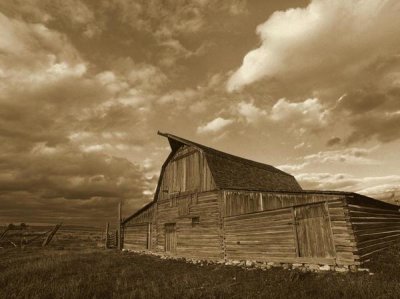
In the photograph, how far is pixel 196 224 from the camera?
19.5 m

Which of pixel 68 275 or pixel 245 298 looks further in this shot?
pixel 68 275

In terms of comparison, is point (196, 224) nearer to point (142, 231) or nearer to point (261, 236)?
point (261, 236)

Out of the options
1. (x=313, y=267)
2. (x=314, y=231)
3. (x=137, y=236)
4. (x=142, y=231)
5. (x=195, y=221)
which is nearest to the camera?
(x=313, y=267)

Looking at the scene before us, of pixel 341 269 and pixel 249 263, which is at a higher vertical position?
pixel 341 269

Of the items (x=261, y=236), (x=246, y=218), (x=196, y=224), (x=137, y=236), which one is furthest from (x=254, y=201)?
(x=137, y=236)

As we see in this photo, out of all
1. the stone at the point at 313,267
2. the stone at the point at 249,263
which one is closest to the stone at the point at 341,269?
the stone at the point at 313,267

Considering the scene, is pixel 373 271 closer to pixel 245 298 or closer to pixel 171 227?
pixel 245 298

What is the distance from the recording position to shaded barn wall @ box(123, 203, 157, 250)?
23964 mm

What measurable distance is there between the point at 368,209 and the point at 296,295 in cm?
1005

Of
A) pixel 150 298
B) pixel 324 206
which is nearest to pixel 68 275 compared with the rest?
pixel 150 298

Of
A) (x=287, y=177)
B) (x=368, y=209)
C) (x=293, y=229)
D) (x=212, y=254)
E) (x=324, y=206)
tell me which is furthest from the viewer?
(x=287, y=177)

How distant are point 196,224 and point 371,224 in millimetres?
10382

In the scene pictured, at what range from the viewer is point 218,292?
884cm

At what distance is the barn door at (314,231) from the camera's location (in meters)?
12.1
